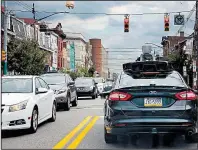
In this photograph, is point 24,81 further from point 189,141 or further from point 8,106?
point 189,141

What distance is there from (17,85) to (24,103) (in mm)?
1436

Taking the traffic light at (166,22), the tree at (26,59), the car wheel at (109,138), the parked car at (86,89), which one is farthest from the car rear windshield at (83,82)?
the car wheel at (109,138)

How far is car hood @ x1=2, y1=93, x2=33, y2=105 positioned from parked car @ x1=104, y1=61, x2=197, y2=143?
7.84 ft

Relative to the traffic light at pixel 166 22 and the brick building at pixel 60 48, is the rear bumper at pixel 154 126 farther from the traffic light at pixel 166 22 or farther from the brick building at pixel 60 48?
the brick building at pixel 60 48

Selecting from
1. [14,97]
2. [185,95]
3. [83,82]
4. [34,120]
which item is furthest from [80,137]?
[83,82]

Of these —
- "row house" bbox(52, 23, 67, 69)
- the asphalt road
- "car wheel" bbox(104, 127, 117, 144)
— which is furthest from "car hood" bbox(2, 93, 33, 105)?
"row house" bbox(52, 23, 67, 69)

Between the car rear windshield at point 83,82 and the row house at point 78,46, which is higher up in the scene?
the row house at point 78,46

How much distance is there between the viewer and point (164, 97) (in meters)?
7.79

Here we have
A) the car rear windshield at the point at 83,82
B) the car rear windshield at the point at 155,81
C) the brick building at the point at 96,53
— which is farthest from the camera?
the brick building at the point at 96,53

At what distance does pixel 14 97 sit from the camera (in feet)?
31.9

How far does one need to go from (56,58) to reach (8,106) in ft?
213

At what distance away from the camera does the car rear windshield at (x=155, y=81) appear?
807 centimetres

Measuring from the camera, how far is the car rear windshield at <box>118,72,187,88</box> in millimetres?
8070

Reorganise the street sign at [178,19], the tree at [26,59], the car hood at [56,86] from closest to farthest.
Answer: the car hood at [56,86]
the street sign at [178,19]
the tree at [26,59]
